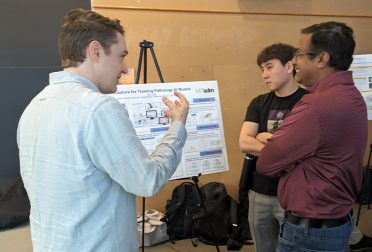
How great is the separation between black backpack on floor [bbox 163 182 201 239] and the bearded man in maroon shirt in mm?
1716

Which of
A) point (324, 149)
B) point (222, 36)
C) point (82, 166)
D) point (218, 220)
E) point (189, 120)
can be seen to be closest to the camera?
point (82, 166)

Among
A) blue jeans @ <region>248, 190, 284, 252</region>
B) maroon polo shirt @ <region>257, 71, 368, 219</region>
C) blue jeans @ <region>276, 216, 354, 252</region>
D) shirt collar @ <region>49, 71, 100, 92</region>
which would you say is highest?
shirt collar @ <region>49, 71, 100, 92</region>

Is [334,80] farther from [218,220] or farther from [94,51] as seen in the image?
[218,220]

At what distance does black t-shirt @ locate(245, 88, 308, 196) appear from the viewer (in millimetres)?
2035

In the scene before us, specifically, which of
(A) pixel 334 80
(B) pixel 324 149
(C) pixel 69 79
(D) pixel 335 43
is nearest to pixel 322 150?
(B) pixel 324 149

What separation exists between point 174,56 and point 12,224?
1945mm

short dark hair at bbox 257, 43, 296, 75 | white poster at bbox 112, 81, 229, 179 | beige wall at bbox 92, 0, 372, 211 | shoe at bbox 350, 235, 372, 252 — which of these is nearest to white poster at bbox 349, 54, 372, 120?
beige wall at bbox 92, 0, 372, 211

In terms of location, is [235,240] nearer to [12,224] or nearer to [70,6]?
[12,224]

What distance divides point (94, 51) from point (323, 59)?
941 millimetres

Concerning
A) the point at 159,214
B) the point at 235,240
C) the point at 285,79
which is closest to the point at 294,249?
the point at 285,79

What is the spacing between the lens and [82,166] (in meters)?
1.00

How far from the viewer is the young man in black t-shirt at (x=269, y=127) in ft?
6.67

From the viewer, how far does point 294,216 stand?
1459 millimetres

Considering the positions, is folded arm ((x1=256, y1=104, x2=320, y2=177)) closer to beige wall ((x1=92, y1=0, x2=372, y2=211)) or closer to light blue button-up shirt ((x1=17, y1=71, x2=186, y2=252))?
light blue button-up shirt ((x1=17, y1=71, x2=186, y2=252))
